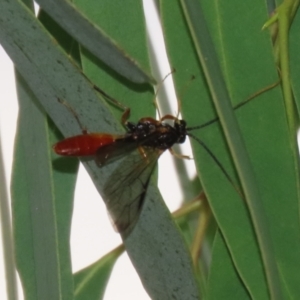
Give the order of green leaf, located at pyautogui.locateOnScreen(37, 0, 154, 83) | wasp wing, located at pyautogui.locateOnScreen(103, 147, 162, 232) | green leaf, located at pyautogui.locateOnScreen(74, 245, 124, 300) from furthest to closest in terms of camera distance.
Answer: green leaf, located at pyautogui.locateOnScreen(74, 245, 124, 300) < wasp wing, located at pyautogui.locateOnScreen(103, 147, 162, 232) < green leaf, located at pyautogui.locateOnScreen(37, 0, 154, 83)

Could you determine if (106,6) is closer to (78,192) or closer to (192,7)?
(192,7)

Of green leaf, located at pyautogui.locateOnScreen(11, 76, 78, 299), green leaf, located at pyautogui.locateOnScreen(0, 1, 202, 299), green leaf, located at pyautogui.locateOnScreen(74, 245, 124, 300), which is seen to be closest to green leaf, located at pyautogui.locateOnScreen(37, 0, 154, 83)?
green leaf, located at pyautogui.locateOnScreen(0, 1, 202, 299)

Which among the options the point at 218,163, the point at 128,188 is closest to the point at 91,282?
the point at 128,188

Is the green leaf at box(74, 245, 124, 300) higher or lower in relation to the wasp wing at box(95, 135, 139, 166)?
lower

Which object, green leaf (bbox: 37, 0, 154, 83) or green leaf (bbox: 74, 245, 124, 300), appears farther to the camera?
green leaf (bbox: 74, 245, 124, 300)

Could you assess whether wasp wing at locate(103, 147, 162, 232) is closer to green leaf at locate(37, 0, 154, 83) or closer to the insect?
the insect

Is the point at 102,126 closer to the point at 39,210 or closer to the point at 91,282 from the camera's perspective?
the point at 39,210
